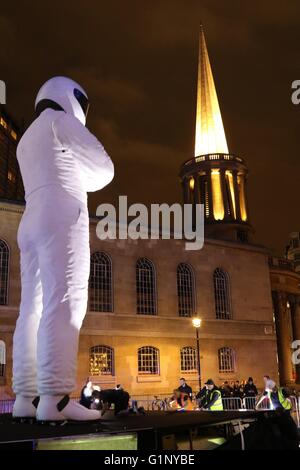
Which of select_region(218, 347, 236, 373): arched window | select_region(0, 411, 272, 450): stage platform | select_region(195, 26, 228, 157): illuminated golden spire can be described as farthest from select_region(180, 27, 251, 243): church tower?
select_region(0, 411, 272, 450): stage platform

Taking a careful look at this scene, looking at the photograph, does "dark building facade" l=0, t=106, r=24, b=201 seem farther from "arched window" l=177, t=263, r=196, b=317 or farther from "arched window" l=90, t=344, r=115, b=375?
"arched window" l=90, t=344, r=115, b=375

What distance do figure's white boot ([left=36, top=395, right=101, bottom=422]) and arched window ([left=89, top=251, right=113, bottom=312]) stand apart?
2182 centimetres

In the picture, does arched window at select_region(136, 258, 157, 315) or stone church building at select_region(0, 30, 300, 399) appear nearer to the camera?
stone church building at select_region(0, 30, 300, 399)

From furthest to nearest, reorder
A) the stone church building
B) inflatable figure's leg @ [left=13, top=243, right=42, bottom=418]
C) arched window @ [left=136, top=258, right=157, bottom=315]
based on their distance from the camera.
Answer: arched window @ [left=136, top=258, right=157, bottom=315]
the stone church building
inflatable figure's leg @ [left=13, top=243, right=42, bottom=418]

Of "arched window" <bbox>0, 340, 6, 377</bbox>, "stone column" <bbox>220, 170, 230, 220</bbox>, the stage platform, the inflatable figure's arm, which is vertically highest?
"stone column" <bbox>220, 170, 230, 220</bbox>

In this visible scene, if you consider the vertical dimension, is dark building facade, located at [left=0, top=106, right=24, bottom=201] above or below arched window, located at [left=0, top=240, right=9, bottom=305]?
above

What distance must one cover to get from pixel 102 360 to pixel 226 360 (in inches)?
348

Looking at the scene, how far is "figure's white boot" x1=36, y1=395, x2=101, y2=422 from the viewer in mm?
5727

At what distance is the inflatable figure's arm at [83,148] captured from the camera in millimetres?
6586

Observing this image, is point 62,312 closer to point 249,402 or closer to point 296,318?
point 249,402

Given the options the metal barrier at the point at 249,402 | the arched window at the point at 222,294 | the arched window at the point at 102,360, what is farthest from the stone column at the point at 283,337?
the metal barrier at the point at 249,402

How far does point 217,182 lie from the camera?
143 feet
